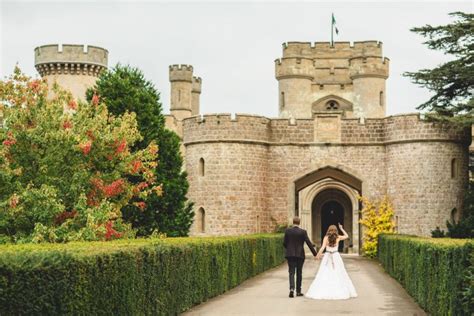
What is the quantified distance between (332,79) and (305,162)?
14.7 metres

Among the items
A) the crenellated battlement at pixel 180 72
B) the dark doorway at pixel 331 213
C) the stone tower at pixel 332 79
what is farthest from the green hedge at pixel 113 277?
the crenellated battlement at pixel 180 72

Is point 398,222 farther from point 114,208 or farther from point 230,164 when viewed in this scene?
point 114,208

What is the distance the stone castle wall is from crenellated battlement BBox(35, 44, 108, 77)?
12490 millimetres

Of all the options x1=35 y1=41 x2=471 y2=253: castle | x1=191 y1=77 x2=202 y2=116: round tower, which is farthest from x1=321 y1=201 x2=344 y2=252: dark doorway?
x1=191 y1=77 x2=202 y2=116: round tower

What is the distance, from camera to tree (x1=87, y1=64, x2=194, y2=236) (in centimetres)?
2917

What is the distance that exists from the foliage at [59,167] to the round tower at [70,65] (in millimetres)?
20110

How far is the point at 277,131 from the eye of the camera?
34.4 metres

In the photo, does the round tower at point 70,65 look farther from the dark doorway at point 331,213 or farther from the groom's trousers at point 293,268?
the groom's trousers at point 293,268

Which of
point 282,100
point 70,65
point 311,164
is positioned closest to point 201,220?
point 311,164

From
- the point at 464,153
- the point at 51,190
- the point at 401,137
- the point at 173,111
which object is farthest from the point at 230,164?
the point at 173,111

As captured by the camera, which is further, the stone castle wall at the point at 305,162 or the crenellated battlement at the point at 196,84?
the crenellated battlement at the point at 196,84

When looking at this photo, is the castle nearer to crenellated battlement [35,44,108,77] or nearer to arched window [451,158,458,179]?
arched window [451,158,458,179]

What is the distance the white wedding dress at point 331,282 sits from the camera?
1620cm

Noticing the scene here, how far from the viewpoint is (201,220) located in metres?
33.6
